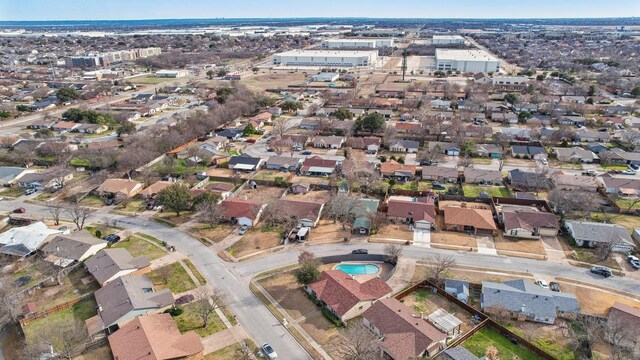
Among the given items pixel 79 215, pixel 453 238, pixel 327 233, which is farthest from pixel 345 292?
pixel 79 215

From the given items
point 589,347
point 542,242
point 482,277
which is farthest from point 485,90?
point 589,347

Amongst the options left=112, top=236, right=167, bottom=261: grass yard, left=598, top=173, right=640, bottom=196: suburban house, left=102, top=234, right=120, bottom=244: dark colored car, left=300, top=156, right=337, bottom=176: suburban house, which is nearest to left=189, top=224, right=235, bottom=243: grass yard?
left=112, top=236, right=167, bottom=261: grass yard

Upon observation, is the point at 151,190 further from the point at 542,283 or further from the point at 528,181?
the point at 528,181

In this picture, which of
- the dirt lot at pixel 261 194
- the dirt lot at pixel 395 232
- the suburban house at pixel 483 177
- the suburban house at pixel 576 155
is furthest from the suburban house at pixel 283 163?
the suburban house at pixel 576 155

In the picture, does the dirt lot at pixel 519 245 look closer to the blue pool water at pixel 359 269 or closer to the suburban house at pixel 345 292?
the blue pool water at pixel 359 269

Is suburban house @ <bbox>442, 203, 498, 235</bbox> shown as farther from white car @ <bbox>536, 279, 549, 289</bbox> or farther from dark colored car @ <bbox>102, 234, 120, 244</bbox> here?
dark colored car @ <bbox>102, 234, 120, 244</bbox>

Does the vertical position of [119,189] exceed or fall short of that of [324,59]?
it falls short
